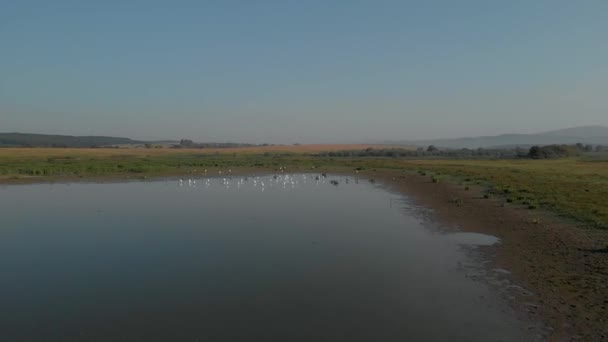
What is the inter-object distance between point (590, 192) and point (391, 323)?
17.0m

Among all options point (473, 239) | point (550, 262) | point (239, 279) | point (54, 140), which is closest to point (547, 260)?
point (550, 262)

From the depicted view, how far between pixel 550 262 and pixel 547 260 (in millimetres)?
167

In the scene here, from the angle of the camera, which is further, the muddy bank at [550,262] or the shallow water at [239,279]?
the muddy bank at [550,262]

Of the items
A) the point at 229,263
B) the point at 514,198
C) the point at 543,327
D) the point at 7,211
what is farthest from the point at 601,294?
the point at 7,211

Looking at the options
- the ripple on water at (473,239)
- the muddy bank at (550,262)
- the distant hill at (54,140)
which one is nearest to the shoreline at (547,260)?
the muddy bank at (550,262)

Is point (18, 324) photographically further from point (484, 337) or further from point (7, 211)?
point (7, 211)

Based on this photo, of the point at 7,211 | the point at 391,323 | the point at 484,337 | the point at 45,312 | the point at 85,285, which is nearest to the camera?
the point at 484,337

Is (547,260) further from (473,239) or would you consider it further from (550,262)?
(473,239)

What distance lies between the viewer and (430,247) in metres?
11.0

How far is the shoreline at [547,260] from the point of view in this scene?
6320mm

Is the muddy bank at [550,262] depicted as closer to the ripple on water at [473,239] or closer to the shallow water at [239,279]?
the ripple on water at [473,239]

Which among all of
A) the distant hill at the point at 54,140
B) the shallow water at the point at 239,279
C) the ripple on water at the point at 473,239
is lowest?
the shallow water at the point at 239,279

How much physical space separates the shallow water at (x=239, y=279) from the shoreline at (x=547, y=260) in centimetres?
65

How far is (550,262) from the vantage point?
30.3ft
